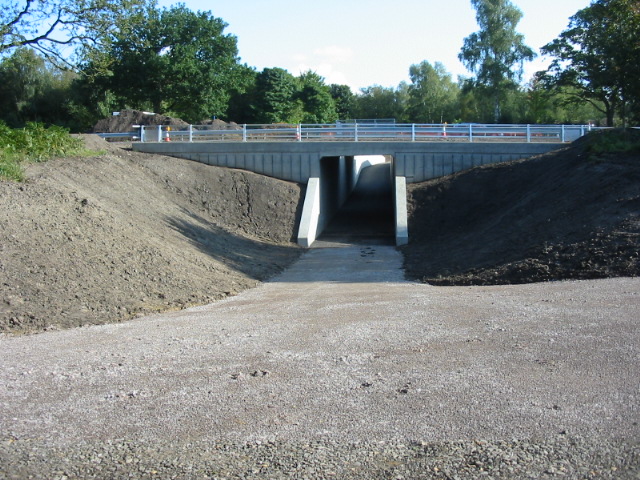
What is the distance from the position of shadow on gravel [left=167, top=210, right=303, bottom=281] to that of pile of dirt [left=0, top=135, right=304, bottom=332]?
0.23 ft

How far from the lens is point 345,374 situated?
674 centimetres

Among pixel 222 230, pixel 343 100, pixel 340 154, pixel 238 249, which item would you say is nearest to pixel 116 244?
pixel 238 249

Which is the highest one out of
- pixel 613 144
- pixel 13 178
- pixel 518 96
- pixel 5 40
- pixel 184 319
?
pixel 518 96

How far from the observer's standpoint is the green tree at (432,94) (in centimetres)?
7956

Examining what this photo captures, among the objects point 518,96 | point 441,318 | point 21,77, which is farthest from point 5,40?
point 518,96

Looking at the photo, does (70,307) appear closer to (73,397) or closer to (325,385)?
(73,397)

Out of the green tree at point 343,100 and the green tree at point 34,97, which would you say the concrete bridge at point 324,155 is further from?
the green tree at point 343,100

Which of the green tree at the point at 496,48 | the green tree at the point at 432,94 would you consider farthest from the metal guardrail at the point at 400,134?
the green tree at the point at 432,94

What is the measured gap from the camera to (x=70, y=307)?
10586 millimetres

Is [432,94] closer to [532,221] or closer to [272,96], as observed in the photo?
[272,96]

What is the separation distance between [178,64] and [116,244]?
3508 cm

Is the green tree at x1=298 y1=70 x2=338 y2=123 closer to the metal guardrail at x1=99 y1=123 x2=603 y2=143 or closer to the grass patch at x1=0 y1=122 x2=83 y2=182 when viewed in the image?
the metal guardrail at x1=99 y1=123 x2=603 y2=143

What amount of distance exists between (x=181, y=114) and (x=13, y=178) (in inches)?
1678

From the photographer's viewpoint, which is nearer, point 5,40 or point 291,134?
point 5,40
